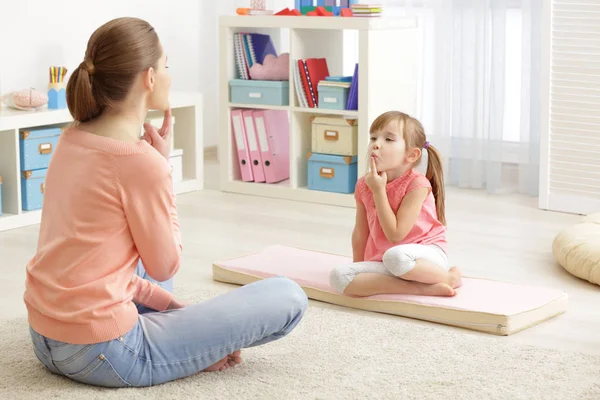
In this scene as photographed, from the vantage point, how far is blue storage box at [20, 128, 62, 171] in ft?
11.8

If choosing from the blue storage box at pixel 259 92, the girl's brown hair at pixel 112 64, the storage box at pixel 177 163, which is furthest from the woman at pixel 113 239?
the storage box at pixel 177 163

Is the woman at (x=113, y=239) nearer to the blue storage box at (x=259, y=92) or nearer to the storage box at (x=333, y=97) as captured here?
the storage box at (x=333, y=97)

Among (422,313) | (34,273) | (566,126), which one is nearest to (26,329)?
(34,273)

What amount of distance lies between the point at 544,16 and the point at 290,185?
1251 mm

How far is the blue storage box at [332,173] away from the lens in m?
3.96

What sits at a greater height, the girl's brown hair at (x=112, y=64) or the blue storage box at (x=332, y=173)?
the girl's brown hair at (x=112, y=64)

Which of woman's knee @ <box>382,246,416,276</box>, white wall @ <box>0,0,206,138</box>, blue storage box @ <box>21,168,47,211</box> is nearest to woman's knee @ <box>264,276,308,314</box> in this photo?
woman's knee @ <box>382,246,416,276</box>

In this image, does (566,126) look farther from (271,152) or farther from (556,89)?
(271,152)

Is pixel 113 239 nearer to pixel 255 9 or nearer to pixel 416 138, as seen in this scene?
pixel 416 138

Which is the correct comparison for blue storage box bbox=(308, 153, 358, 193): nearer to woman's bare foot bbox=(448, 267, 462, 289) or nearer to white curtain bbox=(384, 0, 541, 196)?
white curtain bbox=(384, 0, 541, 196)

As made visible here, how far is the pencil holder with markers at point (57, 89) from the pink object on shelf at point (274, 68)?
2.71ft

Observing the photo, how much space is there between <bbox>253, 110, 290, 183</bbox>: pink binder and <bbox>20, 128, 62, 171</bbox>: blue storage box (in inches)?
35.9

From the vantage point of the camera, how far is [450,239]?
3.41 meters

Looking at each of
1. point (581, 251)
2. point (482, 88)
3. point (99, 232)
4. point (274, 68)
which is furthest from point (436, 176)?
point (482, 88)
